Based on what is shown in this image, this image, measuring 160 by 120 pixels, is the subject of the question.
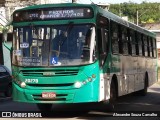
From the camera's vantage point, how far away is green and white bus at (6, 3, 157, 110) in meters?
11.5

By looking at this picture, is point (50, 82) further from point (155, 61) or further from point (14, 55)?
point (155, 61)

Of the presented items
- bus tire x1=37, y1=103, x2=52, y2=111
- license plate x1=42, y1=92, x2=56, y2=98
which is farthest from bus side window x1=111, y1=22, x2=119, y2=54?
license plate x1=42, y1=92, x2=56, y2=98

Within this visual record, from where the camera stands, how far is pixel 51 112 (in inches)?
541

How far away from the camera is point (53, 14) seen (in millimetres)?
11961

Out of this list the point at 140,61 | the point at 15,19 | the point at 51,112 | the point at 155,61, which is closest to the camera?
the point at 15,19

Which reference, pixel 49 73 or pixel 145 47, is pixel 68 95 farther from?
pixel 145 47

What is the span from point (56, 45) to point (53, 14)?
920 mm

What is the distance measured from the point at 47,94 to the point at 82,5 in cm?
261

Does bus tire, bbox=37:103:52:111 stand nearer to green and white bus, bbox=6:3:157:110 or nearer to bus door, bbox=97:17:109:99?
green and white bus, bbox=6:3:157:110

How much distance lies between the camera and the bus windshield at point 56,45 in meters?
11.5

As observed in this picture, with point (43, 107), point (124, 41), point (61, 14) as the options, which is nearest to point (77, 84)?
point (61, 14)

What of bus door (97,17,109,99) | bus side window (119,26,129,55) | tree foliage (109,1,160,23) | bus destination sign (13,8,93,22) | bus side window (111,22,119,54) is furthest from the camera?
tree foliage (109,1,160,23)

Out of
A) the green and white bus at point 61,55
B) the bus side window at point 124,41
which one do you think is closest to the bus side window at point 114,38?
the bus side window at point 124,41

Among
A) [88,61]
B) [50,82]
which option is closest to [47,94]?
[50,82]
